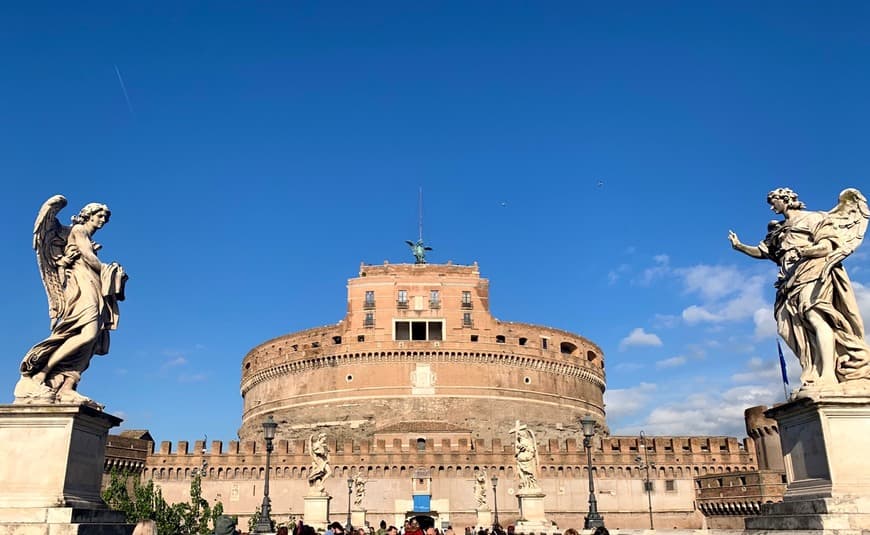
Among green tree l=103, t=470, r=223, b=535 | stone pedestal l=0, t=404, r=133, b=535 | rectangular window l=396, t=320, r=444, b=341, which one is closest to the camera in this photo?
stone pedestal l=0, t=404, r=133, b=535

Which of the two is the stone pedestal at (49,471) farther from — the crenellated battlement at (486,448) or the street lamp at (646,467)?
the street lamp at (646,467)

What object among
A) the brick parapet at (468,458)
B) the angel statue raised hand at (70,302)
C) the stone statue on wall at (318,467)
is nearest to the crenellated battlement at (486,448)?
the brick parapet at (468,458)

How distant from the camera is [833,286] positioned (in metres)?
6.92

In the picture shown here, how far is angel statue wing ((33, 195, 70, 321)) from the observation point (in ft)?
Result: 22.9

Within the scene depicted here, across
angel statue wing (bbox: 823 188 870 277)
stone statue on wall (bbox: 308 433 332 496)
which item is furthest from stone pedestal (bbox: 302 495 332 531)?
angel statue wing (bbox: 823 188 870 277)

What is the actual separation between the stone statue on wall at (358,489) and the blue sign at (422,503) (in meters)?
3.84

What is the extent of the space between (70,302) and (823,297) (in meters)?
7.46

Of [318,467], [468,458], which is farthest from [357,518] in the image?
[318,467]

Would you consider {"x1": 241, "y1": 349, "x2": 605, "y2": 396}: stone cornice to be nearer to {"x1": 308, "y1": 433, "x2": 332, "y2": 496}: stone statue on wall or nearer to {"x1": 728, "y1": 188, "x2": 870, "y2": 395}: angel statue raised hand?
{"x1": 308, "y1": 433, "x2": 332, "y2": 496}: stone statue on wall

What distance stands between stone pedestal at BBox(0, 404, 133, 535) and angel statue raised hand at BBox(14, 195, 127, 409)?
0.17 meters

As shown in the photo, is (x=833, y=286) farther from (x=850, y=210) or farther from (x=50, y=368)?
(x=50, y=368)

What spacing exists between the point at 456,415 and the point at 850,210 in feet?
188

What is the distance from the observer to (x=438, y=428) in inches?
2296

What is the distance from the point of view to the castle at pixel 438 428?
5141cm
